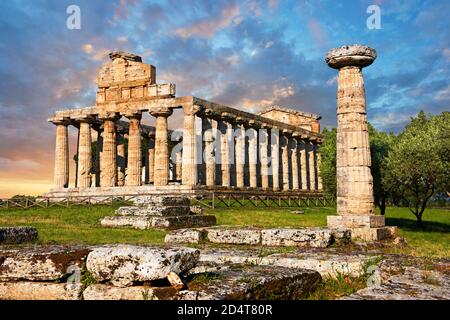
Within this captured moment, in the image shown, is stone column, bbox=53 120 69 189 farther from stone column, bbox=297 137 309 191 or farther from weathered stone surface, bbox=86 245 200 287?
weathered stone surface, bbox=86 245 200 287

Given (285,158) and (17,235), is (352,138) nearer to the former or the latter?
(17,235)

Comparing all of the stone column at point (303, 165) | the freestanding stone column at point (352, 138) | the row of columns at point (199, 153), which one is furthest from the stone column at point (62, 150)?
the freestanding stone column at point (352, 138)

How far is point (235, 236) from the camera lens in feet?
38.3

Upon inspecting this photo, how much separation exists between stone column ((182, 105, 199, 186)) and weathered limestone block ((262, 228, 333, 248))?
2762 cm

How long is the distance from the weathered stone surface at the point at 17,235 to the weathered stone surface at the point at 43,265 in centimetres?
441

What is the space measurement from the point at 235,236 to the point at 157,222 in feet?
17.4

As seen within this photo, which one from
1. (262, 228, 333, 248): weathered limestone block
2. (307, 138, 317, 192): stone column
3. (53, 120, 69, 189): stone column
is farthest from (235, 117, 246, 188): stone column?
(262, 228, 333, 248): weathered limestone block

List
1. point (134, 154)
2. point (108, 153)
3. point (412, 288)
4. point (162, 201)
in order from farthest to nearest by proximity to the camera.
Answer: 1. point (108, 153)
2. point (134, 154)
3. point (162, 201)
4. point (412, 288)

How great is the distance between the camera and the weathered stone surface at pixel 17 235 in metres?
9.93

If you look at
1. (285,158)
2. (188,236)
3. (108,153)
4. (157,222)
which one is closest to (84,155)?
(108,153)

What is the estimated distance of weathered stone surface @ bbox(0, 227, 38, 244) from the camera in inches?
391

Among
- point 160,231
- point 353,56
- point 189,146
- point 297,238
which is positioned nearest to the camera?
point 297,238

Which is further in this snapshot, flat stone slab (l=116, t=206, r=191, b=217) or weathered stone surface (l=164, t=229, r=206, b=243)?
flat stone slab (l=116, t=206, r=191, b=217)
